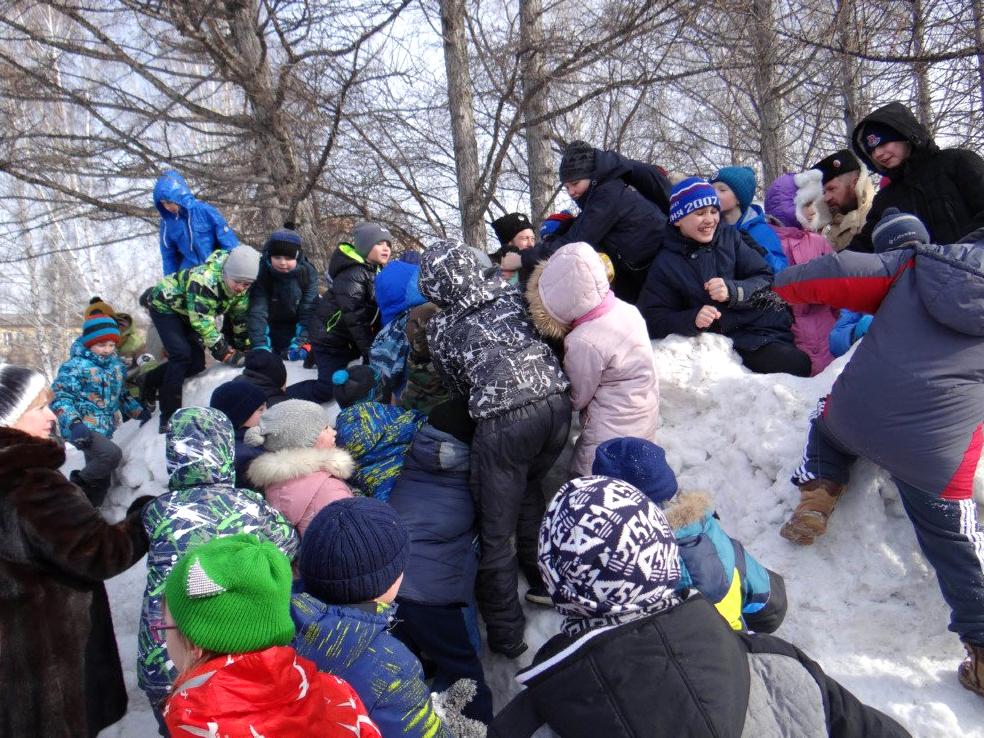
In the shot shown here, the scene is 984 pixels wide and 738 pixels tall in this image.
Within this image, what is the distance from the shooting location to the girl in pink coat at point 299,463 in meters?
2.99

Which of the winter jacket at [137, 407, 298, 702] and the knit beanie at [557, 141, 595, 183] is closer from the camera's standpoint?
the winter jacket at [137, 407, 298, 702]

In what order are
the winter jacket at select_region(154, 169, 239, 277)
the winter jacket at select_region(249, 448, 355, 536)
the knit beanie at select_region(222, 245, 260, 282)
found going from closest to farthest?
the winter jacket at select_region(249, 448, 355, 536)
the knit beanie at select_region(222, 245, 260, 282)
the winter jacket at select_region(154, 169, 239, 277)

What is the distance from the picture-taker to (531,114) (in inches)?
291

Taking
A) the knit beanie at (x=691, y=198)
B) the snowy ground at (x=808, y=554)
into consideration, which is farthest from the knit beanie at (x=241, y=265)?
the knit beanie at (x=691, y=198)

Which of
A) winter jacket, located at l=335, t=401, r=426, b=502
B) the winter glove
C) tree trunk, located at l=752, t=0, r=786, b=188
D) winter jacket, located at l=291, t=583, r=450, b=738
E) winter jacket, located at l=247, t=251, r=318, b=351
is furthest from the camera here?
winter jacket, located at l=247, t=251, r=318, b=351

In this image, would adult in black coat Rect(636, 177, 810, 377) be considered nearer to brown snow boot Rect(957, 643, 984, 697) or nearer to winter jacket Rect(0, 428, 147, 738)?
brown snow boot Rect(957, 643, 984, 697)

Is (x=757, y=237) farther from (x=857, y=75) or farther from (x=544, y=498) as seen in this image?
(x=544, y=498)

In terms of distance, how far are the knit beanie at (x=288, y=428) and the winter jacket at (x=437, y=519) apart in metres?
0.51

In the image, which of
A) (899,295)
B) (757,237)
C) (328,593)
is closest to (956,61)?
(757,237)

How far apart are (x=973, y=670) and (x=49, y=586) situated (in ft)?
11.6

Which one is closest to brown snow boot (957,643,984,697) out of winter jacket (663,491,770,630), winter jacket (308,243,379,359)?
winter jacket (663,491,770,630)

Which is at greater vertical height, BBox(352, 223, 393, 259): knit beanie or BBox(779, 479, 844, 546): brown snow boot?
BBox(352, 223, 393, 259): knit beanie

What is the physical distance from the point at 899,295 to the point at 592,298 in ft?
4.33

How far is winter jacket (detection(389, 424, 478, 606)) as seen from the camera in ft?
9.69
